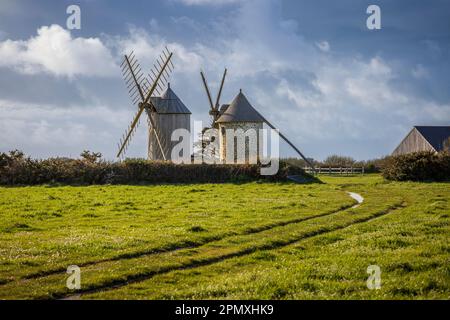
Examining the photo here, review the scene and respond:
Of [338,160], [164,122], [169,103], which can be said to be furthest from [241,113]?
[338,160]

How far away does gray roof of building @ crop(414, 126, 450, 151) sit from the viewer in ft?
233

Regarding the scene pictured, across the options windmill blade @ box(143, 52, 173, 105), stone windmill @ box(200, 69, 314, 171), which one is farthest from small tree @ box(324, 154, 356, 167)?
windmill blade @ box(143, 52, 173, 105)

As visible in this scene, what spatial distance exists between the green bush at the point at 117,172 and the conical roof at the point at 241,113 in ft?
23.5

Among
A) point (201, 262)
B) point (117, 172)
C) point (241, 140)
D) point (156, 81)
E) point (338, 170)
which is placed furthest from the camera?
point (338, 170)

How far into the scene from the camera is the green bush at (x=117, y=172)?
145 ft

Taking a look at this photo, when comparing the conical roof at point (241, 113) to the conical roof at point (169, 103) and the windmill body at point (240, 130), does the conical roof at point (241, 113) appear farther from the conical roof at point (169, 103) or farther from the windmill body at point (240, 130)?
the conical roof at point (169, 103)

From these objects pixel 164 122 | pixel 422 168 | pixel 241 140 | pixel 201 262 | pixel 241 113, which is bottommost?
pixel 201 262

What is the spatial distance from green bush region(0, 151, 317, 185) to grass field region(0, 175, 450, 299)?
15634 millimetres

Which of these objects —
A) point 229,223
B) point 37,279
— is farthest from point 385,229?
point 37,279

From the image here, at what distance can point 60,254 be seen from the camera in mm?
14602

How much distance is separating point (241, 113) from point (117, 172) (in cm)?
1420

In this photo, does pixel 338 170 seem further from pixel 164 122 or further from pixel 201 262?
pixel 201 262

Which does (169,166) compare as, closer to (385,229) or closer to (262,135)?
(262,135)

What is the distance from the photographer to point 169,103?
54.6 meters
